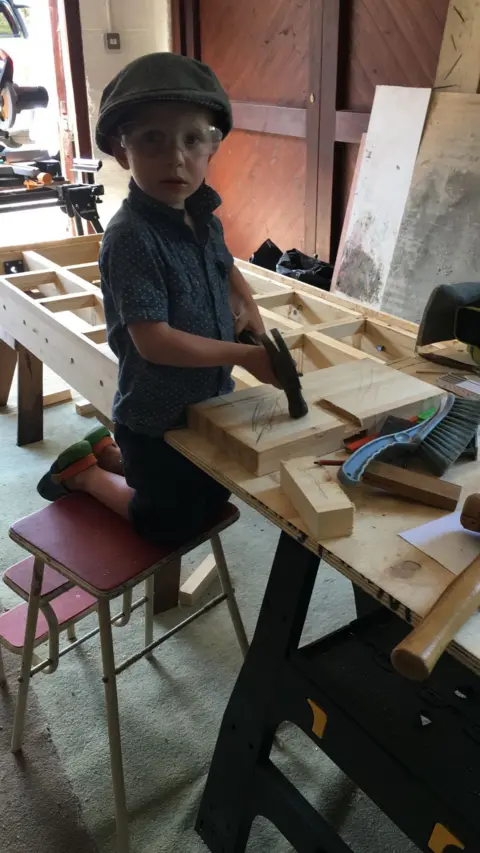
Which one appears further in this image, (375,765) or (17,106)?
(17,106)

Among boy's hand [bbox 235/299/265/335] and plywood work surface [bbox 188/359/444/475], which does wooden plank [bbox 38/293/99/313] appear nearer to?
boy's hand [bbox 235/299/265/335]

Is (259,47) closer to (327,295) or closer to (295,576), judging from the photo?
(327,295)

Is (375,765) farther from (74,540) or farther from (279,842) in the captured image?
(74,540)

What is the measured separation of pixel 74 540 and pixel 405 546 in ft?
2.60

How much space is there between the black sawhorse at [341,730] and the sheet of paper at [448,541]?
22cm

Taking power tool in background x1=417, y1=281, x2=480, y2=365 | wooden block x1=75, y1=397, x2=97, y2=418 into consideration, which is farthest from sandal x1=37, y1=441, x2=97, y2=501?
wooden block x1=75, y1=397, x2=97, y2=418

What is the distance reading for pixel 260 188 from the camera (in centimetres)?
481

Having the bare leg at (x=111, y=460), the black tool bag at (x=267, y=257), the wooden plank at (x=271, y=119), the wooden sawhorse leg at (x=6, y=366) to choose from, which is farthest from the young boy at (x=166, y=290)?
the wooden plank at (x=271, y=119)

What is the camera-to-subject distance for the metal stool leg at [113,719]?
4.77 ft

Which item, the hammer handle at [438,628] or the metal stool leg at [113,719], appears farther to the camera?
the metal stool leg at [113,719]

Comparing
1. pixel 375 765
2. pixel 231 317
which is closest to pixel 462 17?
pixel 231 317

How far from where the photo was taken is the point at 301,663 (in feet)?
4.34

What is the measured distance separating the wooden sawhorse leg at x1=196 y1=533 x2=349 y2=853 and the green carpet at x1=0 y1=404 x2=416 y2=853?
17 centimetres

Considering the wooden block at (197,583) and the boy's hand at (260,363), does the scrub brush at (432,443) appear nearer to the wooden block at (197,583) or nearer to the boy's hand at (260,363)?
the boy's hand at (260,363)
